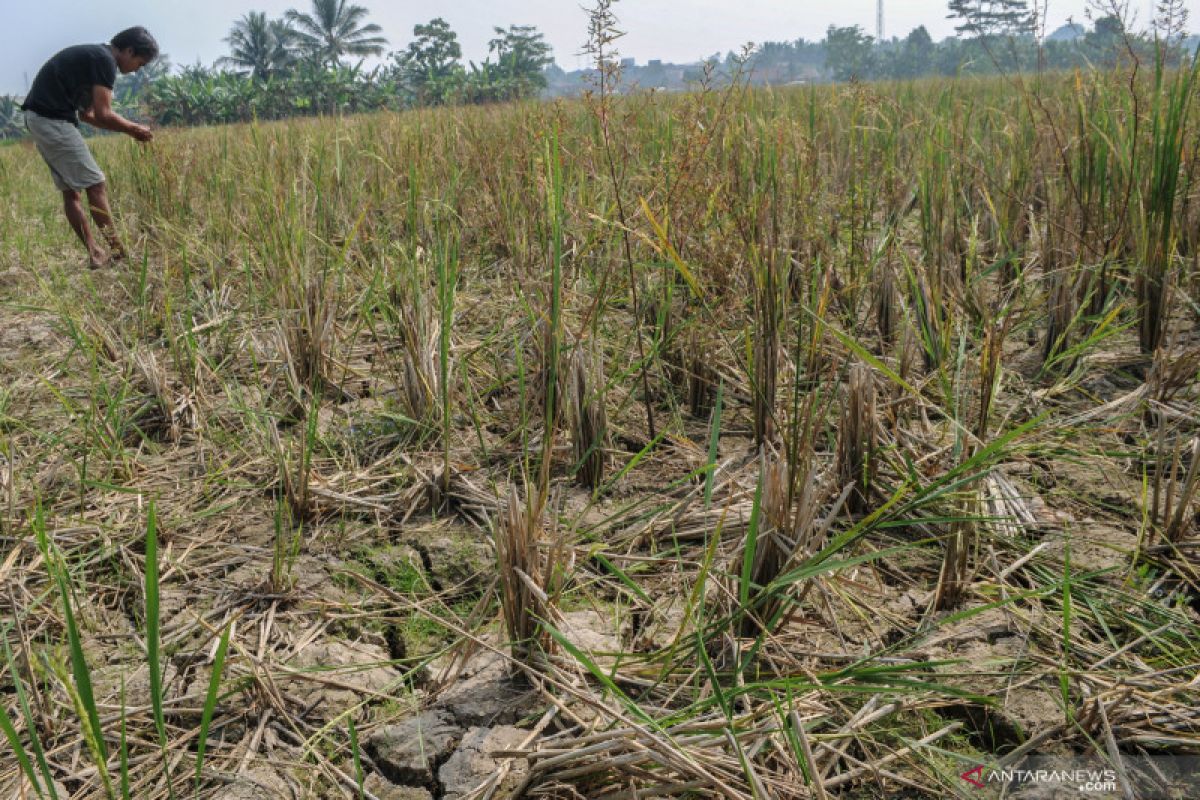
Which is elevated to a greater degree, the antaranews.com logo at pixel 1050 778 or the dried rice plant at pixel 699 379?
the dried rice plant at pixel 699 379

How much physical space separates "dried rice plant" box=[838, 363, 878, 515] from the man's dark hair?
4681 millimetres

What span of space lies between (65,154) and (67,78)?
485 mm

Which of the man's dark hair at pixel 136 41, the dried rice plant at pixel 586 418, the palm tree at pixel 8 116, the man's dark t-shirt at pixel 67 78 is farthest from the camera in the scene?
the palm tree at pixel 8 116

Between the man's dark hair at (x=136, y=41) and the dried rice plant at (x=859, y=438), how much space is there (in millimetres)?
4681

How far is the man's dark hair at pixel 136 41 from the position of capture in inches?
176

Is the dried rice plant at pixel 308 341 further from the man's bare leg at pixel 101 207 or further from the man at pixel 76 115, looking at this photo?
the man at pixel 76 115

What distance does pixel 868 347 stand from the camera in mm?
2268

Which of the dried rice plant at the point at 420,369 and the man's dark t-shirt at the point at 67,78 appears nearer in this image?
the dried rice plant at the point at 420,369

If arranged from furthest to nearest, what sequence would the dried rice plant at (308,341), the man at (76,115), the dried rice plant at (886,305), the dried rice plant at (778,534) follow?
the man at (76,115) < the dried rice plant at (886,305) < the dried rice plant at (308,341) < the dried rice plant at (778,534)

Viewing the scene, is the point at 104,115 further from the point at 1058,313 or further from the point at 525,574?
the point at 1058,313

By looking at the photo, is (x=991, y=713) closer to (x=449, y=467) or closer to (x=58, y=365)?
(x=449, y=467)

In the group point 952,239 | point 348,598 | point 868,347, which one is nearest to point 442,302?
point 348,598

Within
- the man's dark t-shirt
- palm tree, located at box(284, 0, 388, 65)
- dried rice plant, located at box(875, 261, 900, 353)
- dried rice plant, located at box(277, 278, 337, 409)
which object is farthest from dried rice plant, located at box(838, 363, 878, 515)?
palm tree, located at box(284, 0, 388, 65)

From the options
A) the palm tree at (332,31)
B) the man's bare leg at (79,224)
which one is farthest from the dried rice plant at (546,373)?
the palm tree at (332,31)
